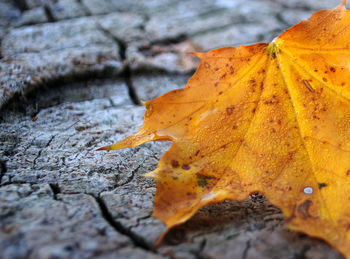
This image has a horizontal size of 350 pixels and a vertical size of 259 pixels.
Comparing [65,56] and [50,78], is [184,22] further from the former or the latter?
[50,78]

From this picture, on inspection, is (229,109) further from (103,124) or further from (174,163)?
(103,124)

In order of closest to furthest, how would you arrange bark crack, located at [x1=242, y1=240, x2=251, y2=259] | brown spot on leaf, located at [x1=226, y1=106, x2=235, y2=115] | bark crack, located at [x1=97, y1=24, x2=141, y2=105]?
bark crack, located at [x1=242, y1=240, x2=251, y2=259] → brown spot on leaf, located at [x1=226, y1=106, x2=235, y2=115] → bark crack, located at [x1=97, y1=24, x2=141, y2=105]

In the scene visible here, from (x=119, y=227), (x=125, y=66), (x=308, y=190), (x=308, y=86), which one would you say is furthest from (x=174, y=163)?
(x=125, y=66)

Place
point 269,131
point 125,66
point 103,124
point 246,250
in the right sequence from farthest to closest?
point 125,66 < point 103,124 < point 269,131 < point 246,250

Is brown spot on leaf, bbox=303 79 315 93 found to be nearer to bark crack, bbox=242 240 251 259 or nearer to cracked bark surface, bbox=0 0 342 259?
cracked bark surface, bbox=0 0 342 259

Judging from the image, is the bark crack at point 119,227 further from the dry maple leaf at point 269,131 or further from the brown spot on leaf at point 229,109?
the brown spot on leaf at point 229,109

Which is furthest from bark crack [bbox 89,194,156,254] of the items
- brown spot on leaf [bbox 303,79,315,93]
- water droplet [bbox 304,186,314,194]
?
brown spot on leaf [bbox 303,79,315,93]
